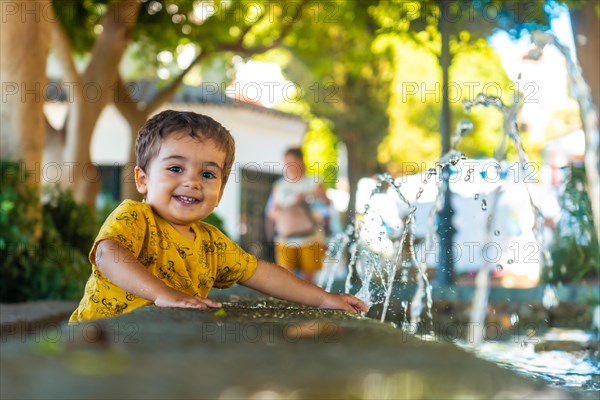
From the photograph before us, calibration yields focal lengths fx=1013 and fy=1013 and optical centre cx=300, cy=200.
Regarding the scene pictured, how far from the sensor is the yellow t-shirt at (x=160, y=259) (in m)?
2.73

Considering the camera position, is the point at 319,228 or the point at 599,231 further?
the point at 319,228

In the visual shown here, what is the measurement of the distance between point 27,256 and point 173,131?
3.73m

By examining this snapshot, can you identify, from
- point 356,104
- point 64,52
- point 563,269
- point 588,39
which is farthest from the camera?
Answer: point 356,104

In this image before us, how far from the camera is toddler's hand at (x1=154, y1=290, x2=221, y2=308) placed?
90.4 inches

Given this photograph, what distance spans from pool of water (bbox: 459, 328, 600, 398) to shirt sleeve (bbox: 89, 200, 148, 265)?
121 centimetres

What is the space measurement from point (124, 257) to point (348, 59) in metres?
14.5

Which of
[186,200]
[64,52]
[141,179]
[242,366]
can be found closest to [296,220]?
[64,52]

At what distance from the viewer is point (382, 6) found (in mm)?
13227

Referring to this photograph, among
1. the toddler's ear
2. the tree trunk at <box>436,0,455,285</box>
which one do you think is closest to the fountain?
the toddler's ear

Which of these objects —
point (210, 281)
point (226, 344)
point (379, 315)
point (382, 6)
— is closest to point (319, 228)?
point (379, 315)

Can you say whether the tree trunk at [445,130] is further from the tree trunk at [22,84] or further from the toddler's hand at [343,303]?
the toddler's hand at [343,303]

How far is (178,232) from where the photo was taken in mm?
2984

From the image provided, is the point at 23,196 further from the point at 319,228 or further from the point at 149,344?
the point at 149,344

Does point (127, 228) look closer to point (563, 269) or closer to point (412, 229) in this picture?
point (412, 229)
